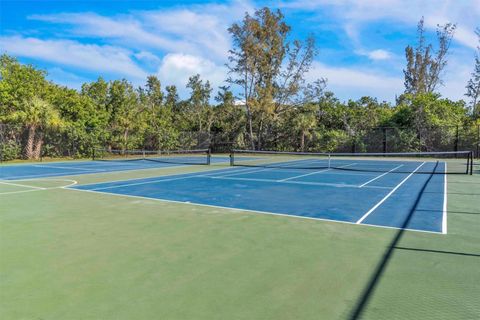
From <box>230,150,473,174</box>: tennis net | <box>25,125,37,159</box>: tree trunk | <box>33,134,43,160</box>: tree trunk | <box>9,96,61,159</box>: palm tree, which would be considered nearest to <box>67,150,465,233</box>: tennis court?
<box>230,150,473,174</box>: tennis net

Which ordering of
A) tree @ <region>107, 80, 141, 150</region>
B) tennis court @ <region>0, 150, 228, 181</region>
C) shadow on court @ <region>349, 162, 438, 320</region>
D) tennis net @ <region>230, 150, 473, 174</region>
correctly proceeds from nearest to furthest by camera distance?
shadow on court @ <region>349, 162, 438, 320</region> < tennis court @ <region>0, 150, 228, 181</region> < tennis net @ <region>230, 150, 473, 174</region> < tree @ <region>107, 80, 141, 150</region>

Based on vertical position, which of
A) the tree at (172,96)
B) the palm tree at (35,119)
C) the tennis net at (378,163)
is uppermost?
the tree at (172,96)

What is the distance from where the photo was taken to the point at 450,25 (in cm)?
3906

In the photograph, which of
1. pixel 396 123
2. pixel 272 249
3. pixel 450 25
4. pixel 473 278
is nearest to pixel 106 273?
pixel 272 249

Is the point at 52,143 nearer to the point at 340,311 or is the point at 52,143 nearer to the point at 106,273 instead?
the point at 106,273

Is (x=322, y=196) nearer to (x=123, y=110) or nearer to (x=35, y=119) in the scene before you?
(x=35, y=119)

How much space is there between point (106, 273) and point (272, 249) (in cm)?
196

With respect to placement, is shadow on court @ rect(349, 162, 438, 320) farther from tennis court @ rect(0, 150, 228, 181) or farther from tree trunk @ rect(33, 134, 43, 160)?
tree trunk @ rect(33, 134, 43, 160)

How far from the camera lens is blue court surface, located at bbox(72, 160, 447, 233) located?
6340 millimetres

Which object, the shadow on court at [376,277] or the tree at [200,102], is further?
the tree at [200,102]

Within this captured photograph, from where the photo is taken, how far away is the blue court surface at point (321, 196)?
634cm

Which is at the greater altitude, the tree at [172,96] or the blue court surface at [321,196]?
the tree at [172,96]

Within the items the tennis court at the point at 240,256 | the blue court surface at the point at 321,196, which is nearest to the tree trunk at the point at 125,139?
the blue court surface at the point at 321,196

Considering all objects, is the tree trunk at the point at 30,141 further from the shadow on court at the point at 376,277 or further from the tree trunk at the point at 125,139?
the shadow on court at the point at 376,277
